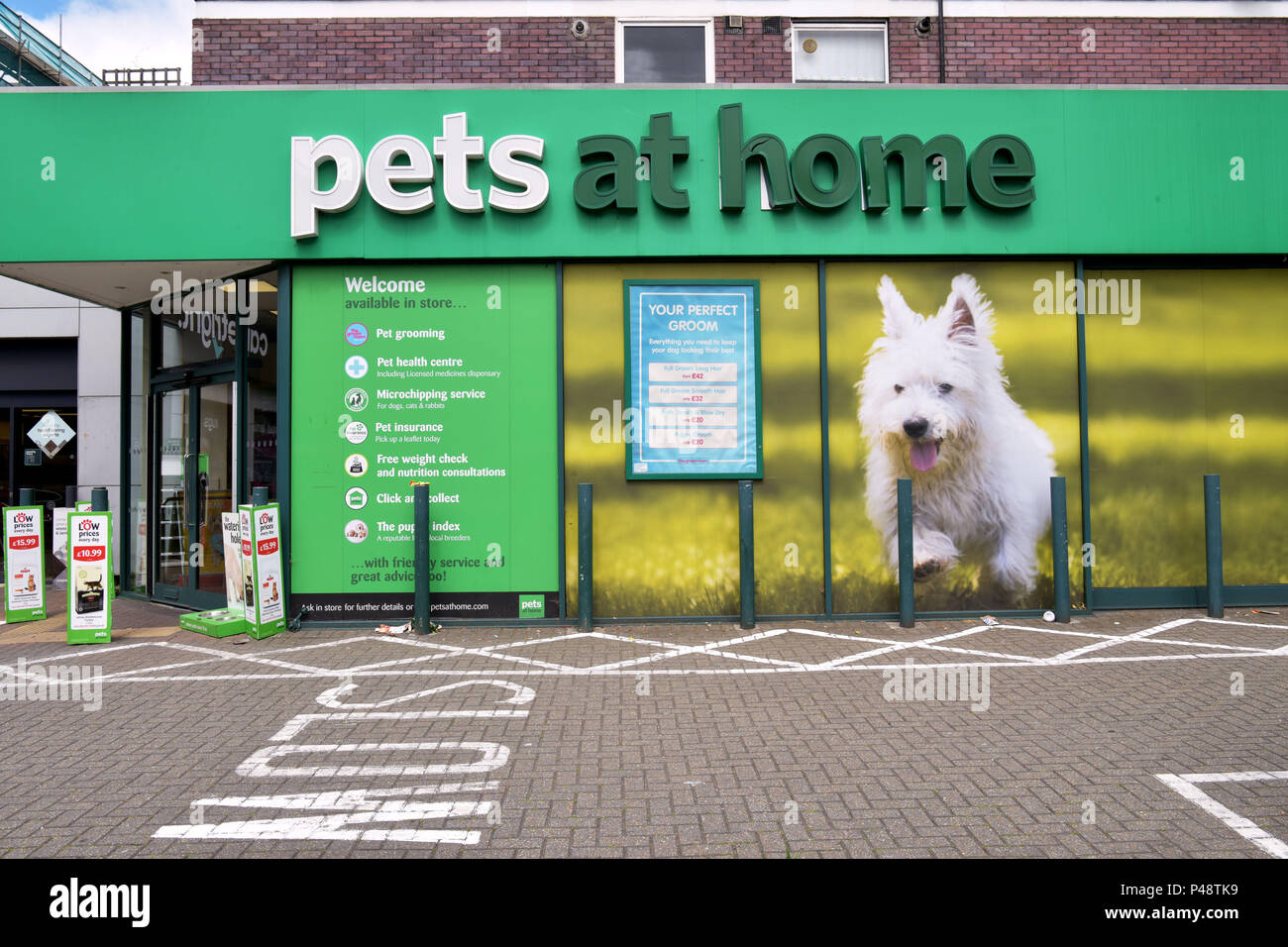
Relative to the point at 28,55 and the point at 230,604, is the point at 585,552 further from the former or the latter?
the point at 28,55

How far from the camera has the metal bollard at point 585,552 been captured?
298 inches

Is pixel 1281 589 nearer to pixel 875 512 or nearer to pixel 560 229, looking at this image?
pixel 875 512

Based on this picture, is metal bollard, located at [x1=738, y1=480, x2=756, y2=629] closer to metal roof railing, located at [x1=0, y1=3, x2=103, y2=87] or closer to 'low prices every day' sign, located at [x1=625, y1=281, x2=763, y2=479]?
'low prices every day' sign, located at [x1=625, y1=281, x2=763, y2=479]

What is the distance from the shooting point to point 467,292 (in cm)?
799

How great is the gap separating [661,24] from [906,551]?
6636 millimetres

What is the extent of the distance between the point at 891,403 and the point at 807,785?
200 inches

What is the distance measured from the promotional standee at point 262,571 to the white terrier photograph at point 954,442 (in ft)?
19.4

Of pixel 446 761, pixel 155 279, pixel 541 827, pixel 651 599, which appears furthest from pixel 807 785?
pixel 155 279

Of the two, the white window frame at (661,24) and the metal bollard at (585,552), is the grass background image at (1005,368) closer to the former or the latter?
the metal bollard at (585,552)

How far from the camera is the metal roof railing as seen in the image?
13.2 m

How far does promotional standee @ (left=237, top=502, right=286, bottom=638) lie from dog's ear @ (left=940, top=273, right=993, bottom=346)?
7.02 metres

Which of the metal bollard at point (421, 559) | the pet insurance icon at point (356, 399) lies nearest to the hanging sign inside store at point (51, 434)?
the pet insurance icon at point (356, 399)

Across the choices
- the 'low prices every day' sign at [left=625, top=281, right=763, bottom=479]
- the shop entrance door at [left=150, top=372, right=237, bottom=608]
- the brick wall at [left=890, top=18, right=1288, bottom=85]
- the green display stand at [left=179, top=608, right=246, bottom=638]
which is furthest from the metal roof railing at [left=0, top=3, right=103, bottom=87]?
the brick wall at [left=890, top=18, right=1288, bottom=85]

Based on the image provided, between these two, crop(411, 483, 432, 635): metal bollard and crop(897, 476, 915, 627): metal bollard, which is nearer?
crop(411, 483, 432, 635): metal bollard
